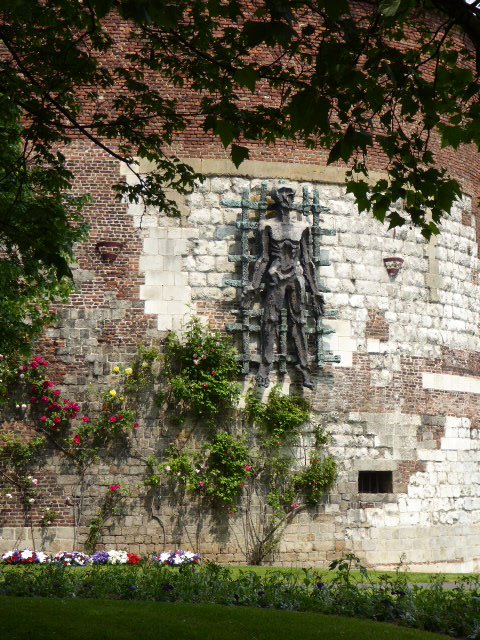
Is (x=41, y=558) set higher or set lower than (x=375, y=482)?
lower

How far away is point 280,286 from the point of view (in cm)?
1249

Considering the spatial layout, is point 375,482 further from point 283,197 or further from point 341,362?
point 283,197

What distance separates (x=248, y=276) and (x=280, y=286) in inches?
20.3

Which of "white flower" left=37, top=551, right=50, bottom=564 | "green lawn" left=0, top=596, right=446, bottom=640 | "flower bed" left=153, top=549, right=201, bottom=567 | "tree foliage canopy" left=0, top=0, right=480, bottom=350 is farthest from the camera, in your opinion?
"flower bed" left=153, top=549, right=201, bottom=567

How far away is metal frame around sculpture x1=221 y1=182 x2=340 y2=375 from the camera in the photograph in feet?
40.7

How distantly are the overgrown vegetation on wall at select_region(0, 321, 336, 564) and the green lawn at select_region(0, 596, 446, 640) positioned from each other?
483 cm

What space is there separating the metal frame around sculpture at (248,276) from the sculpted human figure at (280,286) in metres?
0.11

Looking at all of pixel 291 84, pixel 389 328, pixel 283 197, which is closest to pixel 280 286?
pixel 283 197

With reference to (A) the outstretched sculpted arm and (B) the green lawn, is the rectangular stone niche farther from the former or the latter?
(B) the green lawn

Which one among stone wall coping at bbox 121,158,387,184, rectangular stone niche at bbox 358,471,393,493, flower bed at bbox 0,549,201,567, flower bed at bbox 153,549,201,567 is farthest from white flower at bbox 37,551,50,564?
stone wall coping at bbox 121,158,387,184

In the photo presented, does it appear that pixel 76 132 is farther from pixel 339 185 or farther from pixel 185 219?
pixel 339 185

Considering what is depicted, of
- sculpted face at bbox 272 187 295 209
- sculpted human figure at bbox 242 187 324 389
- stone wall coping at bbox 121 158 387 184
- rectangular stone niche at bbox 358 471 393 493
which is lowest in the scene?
rectangular stone niche at bbox 358 471 393 493

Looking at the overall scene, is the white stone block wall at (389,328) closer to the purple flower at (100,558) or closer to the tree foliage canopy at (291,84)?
the purple flower at (100,558)

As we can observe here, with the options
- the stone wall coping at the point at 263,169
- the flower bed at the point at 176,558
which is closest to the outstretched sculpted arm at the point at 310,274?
the stone wall coping at the point at 263,169
